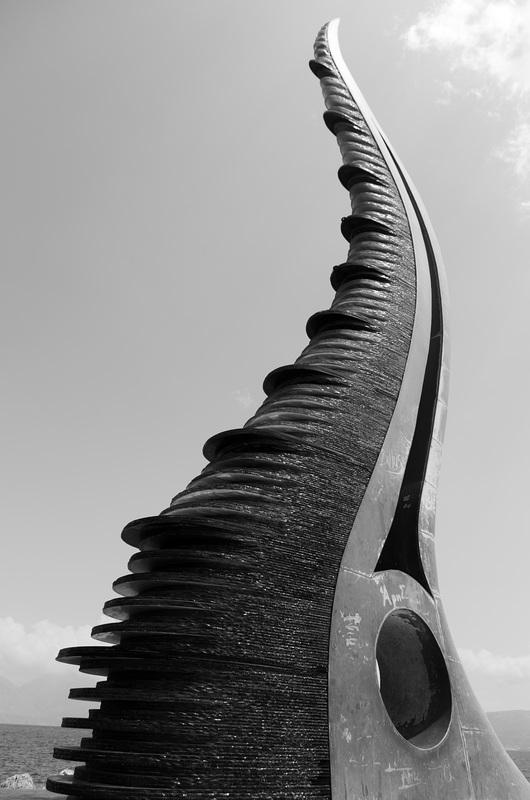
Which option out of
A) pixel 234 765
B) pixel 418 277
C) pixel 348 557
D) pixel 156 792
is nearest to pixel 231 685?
pixel 234 765

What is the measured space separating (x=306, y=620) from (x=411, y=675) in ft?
4.98

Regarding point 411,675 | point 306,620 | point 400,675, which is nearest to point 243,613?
point 306,620

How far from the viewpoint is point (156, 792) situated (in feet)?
13.4

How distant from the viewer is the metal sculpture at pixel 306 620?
175 inches

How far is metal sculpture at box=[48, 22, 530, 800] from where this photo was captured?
445cm

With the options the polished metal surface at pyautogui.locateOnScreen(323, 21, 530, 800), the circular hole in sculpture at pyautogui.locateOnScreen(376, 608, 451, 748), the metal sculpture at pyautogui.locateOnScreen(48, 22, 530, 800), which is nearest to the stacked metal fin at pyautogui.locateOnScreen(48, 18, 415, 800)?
the metal sculpture at pyautogui.locateOnScreen(48, 22, 530, 800)

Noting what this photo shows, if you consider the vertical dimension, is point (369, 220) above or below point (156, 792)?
above

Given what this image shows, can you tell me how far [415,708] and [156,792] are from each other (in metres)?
2.71

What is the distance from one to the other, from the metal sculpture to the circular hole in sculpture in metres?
0.02

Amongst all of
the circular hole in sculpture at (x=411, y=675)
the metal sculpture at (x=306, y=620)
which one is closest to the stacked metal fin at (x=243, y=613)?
the metal sculpture at (x=306, y=620)

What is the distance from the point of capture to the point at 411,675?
6.04m

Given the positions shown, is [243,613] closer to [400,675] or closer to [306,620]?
[306,620]

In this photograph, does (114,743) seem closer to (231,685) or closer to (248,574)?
(231,685)

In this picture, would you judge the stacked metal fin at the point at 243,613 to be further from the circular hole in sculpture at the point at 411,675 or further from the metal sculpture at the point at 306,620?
the circular hole in sculpture at the point at 411,675
